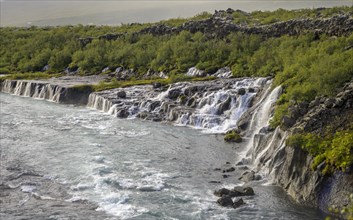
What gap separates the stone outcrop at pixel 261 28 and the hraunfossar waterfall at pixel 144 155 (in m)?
18.3

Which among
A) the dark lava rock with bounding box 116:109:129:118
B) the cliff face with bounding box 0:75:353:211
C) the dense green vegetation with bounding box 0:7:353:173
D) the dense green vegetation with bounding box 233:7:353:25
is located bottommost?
the dark lava rock with bounding box 116:109:129:118

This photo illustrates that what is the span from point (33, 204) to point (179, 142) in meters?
21.1

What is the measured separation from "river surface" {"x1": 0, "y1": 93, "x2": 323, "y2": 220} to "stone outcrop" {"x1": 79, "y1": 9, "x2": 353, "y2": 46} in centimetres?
3384

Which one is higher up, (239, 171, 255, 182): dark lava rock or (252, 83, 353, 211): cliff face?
(252, 83, 353, 211): cliff face

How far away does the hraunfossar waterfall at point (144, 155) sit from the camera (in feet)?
124

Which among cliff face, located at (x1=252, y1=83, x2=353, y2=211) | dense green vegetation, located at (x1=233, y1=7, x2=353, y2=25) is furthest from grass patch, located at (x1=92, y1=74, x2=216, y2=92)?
cliff face, located at (x1=252, y1=83, x2=353, y2=211)

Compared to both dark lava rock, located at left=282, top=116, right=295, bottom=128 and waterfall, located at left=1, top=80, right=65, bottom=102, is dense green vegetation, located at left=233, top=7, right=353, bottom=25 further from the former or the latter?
dark lava rock, located at left=282, top=116, right=295, bottom=128

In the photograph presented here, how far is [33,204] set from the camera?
39312 millimetres

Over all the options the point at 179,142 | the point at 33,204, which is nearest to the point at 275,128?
the point at 179,142

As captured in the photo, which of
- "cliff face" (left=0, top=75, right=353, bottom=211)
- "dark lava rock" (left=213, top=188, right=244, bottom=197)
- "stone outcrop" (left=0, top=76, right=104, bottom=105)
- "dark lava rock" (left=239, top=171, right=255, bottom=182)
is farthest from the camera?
"stone outcrop" (left=0, top=76, right=104, bottom=105)

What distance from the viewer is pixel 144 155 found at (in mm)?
51469

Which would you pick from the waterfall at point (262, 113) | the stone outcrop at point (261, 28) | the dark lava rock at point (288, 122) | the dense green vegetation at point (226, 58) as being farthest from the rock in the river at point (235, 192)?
the stone outcrop at point (261, 28)

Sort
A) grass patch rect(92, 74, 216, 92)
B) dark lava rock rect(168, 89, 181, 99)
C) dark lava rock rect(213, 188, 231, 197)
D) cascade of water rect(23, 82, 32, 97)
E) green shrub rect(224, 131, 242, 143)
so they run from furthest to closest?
cascade of water rect(23, 82, 32, 97) → grass patch rect(92, 74, 216, 92) → dark lava rock rect(168, 89, 181, 99) → green shrub rect(224, 131, 242, 143) → dark lava rock rect(213, 188, 231, 197)

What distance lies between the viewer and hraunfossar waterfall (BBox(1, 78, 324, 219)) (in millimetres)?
37906
